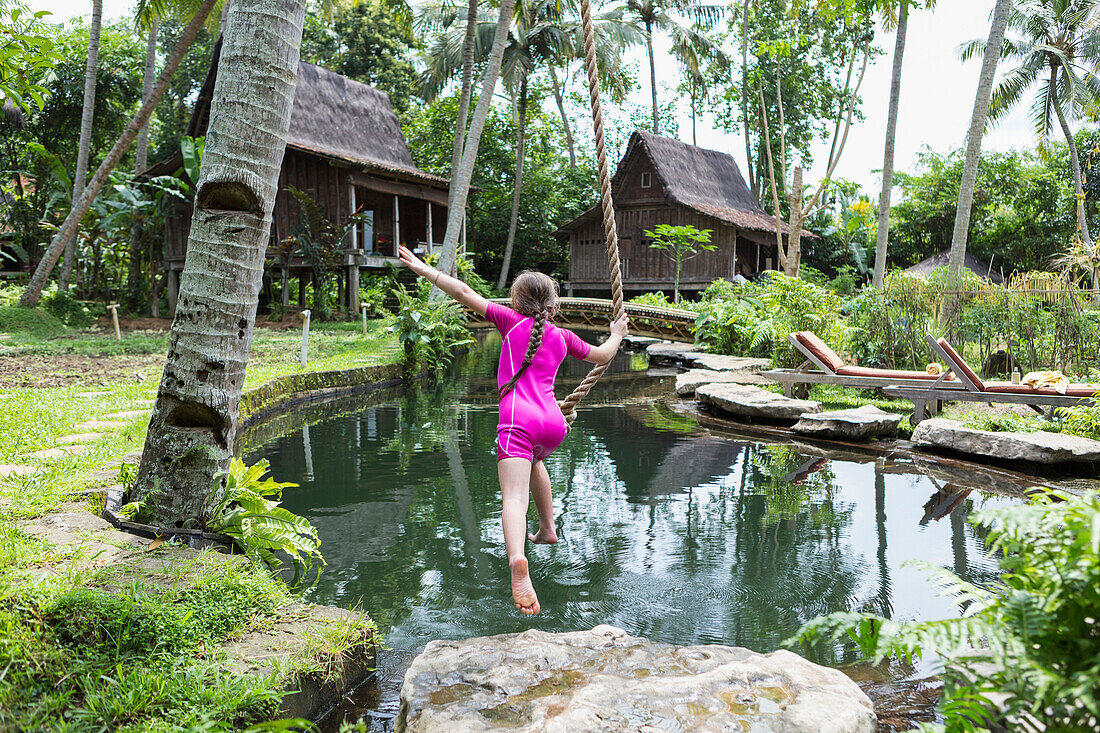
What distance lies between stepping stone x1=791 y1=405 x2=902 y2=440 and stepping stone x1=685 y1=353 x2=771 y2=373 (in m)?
3.39

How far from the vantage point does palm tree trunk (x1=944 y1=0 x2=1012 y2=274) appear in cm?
1133

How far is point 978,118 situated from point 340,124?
1532 centimetres

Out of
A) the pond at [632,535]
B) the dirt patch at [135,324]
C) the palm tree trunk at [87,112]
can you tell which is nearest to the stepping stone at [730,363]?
the pond at [632,535]

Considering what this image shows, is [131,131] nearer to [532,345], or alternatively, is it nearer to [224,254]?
[224,254]

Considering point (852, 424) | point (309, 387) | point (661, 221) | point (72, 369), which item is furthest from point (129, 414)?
point (661, 221)

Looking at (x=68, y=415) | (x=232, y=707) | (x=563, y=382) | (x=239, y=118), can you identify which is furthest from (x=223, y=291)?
(x=563, y=382)

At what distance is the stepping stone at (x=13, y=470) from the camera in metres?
4.27

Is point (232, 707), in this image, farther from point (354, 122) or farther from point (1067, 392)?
point (354, 122)

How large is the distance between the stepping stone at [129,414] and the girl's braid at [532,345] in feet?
14.9

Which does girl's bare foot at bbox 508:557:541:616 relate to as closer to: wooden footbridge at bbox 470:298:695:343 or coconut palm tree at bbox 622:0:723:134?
wooden footbridge at bbox 470:298:695:343

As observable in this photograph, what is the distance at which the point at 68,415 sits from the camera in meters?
6.38

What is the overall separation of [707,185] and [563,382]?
52.6 feet

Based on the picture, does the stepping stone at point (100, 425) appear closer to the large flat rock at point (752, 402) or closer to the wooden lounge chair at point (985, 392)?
the large flat rock at point (752, 402)

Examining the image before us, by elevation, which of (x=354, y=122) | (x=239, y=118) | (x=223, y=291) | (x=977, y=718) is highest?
(x=354, y=122)
